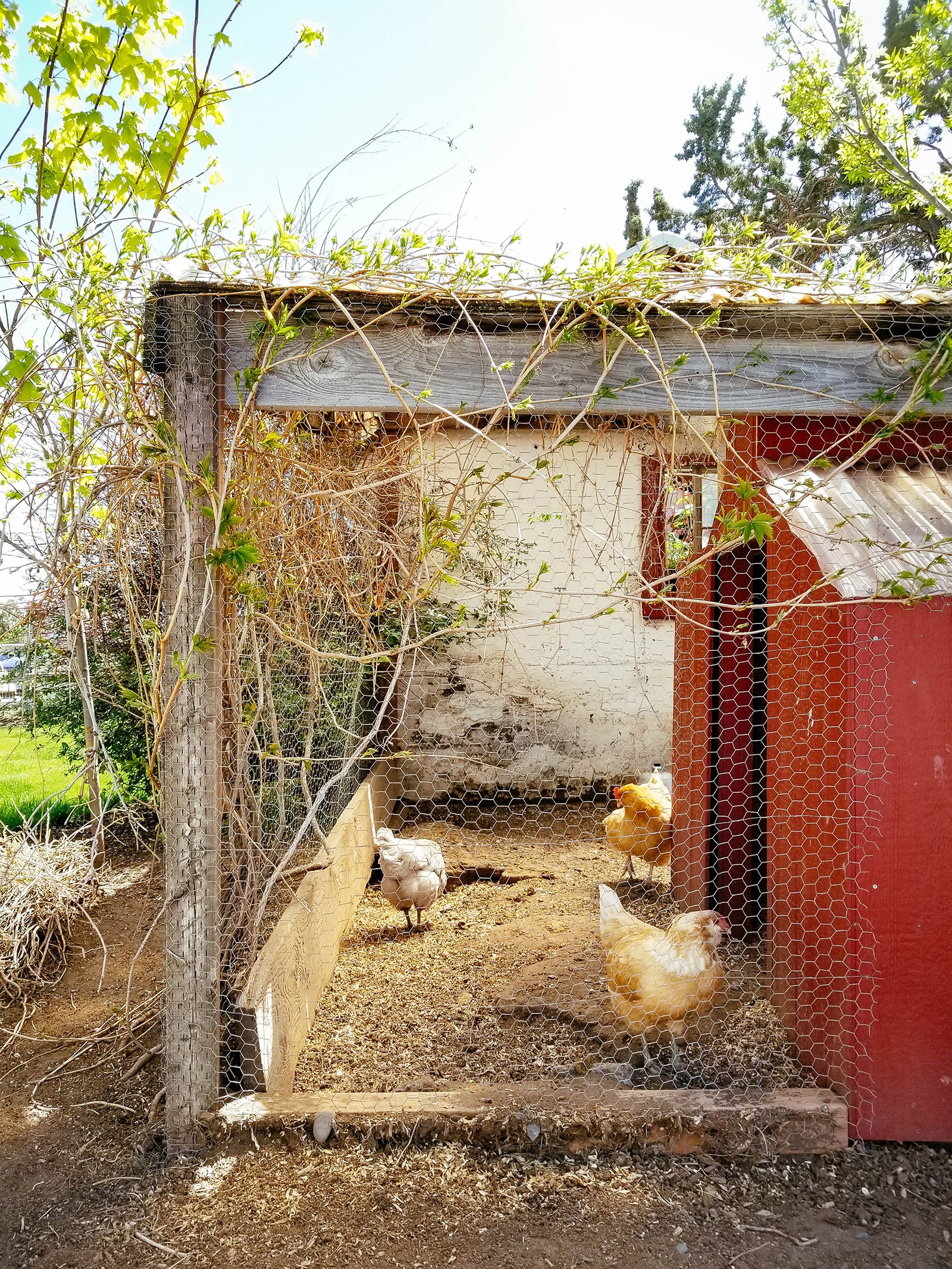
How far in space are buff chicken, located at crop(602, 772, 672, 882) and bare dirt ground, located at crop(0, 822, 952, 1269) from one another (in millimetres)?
2147

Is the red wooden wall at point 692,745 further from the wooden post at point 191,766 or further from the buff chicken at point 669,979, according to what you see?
the wooden post at point 191,766

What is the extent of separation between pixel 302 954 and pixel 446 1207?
3.59ft

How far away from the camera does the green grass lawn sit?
15.9 ft

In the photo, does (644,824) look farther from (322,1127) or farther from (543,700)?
(322,1127)

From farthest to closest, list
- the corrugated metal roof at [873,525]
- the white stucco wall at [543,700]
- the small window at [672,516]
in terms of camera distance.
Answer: the white stucco wall at [543,700] → the small window at [672,516] → the corrugated metal roof at [873,525]

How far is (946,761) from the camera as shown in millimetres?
2254

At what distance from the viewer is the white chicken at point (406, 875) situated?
3.82m

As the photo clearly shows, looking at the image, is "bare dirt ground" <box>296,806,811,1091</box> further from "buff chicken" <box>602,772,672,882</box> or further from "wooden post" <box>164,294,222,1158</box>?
"wooden post" <box>164,294,222,1158</box>

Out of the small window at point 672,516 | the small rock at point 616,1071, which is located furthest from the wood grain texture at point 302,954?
the small window at point 672,516

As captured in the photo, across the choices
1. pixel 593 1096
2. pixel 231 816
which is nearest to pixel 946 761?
pixel 593 1096

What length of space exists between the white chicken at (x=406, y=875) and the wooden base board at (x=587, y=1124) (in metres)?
1.61

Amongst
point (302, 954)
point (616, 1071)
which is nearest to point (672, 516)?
point (616, 1071)

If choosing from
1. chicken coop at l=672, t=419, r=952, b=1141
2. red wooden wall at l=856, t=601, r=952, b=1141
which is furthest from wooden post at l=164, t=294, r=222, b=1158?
red wooden wall at l=856, t=601, r=952, b=1141

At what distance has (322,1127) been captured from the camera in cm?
217
